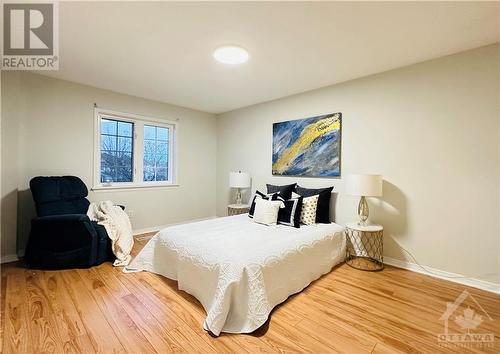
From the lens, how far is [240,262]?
182cm

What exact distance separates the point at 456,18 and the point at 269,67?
1721mm

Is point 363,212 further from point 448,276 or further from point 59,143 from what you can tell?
point 59,143

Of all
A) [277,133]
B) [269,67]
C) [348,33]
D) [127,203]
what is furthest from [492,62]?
[127,203]

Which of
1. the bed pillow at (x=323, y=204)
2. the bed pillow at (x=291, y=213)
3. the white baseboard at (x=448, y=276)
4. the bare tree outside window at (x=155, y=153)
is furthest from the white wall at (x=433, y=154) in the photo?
the bare tree outside window at (x=155, y=153)

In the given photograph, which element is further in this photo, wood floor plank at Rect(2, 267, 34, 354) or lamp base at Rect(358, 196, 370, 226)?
lamp base at Rect(358, 196, 370, 226)

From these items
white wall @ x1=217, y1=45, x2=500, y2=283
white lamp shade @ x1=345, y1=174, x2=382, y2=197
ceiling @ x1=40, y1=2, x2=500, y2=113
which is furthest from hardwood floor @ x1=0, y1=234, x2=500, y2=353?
ceiling @ x1=40, y1=2, x2=500, y2=113

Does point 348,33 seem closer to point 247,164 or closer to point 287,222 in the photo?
point 287,222

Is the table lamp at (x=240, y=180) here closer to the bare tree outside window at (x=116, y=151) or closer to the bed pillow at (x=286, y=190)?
the bed pillow at (x=286, y=190)

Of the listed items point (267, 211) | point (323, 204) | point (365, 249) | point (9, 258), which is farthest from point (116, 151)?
point (365, 249)

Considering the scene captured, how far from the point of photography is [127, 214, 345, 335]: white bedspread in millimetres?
1744

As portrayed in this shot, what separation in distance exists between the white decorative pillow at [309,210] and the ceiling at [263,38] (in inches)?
64.9

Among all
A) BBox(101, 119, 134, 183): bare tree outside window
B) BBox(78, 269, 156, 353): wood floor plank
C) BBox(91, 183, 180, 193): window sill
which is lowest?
BBox(78, 269, 156, 353): wood floor plank

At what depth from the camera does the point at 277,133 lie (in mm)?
4031

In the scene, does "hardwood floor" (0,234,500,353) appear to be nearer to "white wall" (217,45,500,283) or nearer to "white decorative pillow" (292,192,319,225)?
"white wall" (217,45,500,283)
